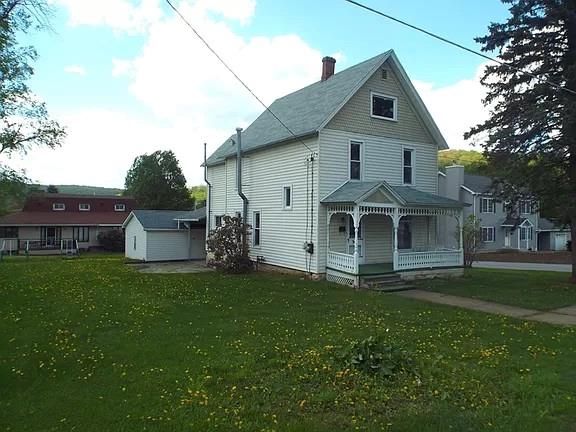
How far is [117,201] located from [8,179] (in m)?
27.4

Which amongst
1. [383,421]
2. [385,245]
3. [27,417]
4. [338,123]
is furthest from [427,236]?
[27,417]

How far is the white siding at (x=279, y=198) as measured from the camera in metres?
17.7

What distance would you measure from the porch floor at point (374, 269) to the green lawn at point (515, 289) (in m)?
1.29

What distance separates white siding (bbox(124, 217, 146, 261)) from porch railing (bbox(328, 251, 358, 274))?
14.7 metres

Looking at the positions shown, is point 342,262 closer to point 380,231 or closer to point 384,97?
point 380,231

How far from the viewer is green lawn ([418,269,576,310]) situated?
41.3 ft

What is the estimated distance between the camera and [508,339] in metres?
8.25

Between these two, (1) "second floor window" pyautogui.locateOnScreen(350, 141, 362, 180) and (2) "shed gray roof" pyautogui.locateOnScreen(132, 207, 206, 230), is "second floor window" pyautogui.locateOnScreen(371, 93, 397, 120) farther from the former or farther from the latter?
(2) "shed gray roof" pyautogui.locateOnScreen(132, 207, 206, 230)

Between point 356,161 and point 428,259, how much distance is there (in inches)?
187

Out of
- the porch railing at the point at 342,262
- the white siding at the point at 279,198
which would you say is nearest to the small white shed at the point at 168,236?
the white siding at the point at 279,198

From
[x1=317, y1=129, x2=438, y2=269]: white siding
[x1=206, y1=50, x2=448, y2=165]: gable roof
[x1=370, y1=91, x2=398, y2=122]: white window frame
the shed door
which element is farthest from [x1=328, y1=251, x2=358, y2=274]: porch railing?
the shed door

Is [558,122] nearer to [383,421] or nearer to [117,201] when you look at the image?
[383,421]

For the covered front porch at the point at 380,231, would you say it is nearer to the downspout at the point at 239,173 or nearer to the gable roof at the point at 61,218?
the downspout at the point at 239,173

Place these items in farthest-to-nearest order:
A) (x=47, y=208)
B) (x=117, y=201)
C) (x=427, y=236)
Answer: (x=117, y=201) → (x=47, y=208) → (x=427, y=236)
